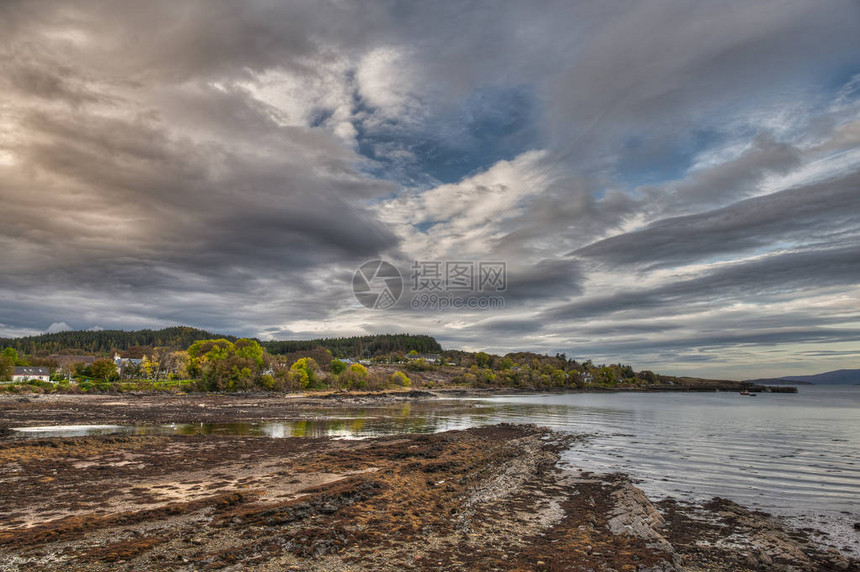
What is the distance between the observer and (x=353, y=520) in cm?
1278

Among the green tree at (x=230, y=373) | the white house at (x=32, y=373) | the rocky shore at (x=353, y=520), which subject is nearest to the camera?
the rocky shore at (x=353, y=520)

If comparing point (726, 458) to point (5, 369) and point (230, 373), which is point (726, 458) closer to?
point (230, 373)

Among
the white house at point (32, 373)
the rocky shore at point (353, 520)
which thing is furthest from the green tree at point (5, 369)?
the rocky shore at point (353, 520)

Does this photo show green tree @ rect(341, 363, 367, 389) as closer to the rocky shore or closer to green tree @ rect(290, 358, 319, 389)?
green tree @ rect(290, 358, 319, 389)

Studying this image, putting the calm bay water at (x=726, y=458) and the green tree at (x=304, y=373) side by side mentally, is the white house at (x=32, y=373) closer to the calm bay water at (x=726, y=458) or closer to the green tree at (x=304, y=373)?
the green tree at (x=304, y=373)

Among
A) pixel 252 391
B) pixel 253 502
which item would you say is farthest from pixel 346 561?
pixel 252 391

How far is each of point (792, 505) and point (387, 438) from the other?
24.0 metres

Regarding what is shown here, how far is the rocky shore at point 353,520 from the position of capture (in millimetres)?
10398

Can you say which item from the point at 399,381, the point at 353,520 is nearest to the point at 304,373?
the point at 399,381

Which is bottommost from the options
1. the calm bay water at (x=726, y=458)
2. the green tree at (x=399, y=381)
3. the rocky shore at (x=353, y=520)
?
the green tree at (x=399, y=381)

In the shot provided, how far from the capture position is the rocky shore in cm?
1040

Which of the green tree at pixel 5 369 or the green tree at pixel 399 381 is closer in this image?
the green tree at pixel 5 369

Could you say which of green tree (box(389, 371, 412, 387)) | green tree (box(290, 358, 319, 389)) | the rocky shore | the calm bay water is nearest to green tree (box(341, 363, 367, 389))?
green tree (box(290, 358, 319, 389))

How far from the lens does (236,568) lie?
31.2 ft
